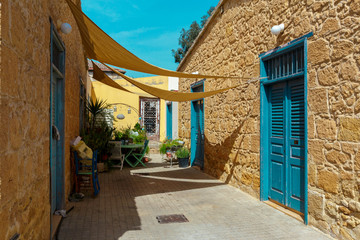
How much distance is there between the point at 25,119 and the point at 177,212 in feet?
8.44

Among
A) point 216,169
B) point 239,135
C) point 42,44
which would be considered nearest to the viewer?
point 42,44

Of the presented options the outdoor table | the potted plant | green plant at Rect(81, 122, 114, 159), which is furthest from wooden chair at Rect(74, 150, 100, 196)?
the potted plant

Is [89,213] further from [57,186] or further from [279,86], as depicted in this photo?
[279,86]

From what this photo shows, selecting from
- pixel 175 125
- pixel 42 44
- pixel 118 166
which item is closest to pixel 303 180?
pixel 42 44

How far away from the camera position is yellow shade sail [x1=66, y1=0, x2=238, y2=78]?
10.7 ft

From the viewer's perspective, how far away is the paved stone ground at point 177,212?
3.14 metres

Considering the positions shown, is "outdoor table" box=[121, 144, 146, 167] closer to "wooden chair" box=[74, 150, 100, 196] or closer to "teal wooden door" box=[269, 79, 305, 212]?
"wooden chair" box=[74, 150, 100, 196]

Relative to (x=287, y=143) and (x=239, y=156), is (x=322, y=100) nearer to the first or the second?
(x=287, y=143)

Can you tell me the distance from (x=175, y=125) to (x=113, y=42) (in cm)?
828

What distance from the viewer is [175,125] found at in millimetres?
11648

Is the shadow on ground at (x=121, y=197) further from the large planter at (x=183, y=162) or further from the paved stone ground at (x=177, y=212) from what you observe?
the large planter at (x=183, y=162)

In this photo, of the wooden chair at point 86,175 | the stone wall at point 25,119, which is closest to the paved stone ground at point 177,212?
the wooden chair at point 86,175

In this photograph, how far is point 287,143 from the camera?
12.9 feet

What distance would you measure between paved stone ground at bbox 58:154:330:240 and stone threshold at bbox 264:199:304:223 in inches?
2.8
